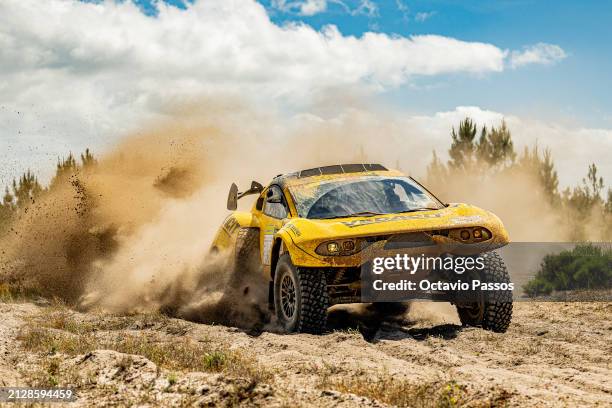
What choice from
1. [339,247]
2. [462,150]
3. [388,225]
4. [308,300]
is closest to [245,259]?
[308,300]

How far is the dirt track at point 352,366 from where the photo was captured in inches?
215

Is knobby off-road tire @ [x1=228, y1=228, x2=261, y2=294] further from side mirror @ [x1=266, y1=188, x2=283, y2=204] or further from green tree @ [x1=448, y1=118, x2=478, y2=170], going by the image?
green tree @ [x1=448, y1=118, x2=478, y2=170]

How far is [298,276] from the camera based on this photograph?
860 centimetres

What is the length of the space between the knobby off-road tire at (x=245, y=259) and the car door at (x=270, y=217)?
252 millimetres

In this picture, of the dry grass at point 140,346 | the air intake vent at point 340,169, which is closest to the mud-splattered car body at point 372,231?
the air intake vent at point 340,169

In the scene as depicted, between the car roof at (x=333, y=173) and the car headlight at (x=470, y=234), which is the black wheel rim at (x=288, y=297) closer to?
the car roof at (x=333, y=173)

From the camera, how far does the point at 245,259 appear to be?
10820 millimetres

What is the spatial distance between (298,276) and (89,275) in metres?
7.32

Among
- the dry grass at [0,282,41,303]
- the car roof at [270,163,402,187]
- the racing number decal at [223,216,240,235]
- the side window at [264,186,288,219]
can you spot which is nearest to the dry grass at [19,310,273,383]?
the racing number decal at [223,216,240,235]

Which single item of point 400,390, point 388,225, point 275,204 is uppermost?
point 275,204

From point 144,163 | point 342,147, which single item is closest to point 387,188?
point 144,163

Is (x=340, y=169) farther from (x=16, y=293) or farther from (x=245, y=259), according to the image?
(x=16, y=293)

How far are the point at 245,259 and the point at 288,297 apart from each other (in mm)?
1797

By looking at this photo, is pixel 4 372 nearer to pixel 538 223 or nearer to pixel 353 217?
pixel 353 217
